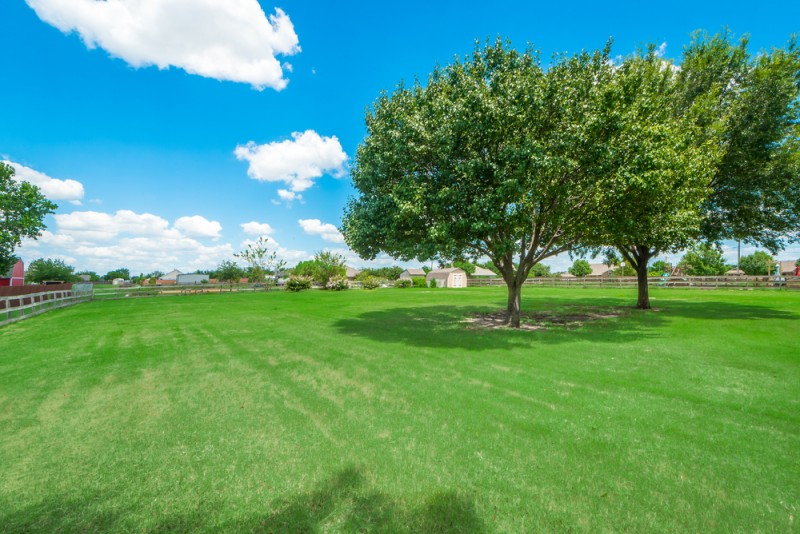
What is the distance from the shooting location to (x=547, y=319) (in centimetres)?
1579

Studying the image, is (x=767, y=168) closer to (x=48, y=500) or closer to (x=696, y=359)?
(x=696, y=359)

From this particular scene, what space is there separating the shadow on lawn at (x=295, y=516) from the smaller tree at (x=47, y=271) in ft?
264

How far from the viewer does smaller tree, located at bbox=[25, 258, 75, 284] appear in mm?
59438

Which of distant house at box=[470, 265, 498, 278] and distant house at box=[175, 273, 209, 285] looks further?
distant house at box=[470, 265, 498, 278]

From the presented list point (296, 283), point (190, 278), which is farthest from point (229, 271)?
point (296, 283)

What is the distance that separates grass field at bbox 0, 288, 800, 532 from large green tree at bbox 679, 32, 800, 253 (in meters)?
11.8

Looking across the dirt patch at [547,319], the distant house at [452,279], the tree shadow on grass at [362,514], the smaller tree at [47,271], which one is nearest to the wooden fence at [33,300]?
the tree shadow on grass at [362,514]

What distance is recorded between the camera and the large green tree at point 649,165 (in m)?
10.8

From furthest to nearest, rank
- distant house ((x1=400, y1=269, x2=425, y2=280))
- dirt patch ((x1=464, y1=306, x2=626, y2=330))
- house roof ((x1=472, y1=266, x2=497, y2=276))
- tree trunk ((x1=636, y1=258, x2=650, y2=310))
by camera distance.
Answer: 1. distant house ((x1=400, y1=269, x2=425, y2=280))
2. house roof ((x1=472, y1=266, x2=497, y2=276))
3. tree trunk ((x1=636, y1=258, x2=650, y2=310))
4. dirt patch ((x1=464, y1=306, x2=626, y2=330))

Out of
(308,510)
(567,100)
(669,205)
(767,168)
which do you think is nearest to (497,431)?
(308,510)

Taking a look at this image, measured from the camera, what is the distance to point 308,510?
301 cm

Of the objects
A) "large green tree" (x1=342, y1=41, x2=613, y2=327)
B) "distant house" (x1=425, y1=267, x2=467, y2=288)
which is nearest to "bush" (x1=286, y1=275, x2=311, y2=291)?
"distant house" (x1=425, y1=267, x2=467, y2=288)

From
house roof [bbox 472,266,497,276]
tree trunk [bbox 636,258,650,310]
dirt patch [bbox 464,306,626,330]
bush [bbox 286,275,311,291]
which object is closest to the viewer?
dirt patch [bbox 464,306,626,330]

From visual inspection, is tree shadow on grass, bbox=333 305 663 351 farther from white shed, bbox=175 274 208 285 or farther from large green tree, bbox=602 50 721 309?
white shed, bbox=175 274 208 285
